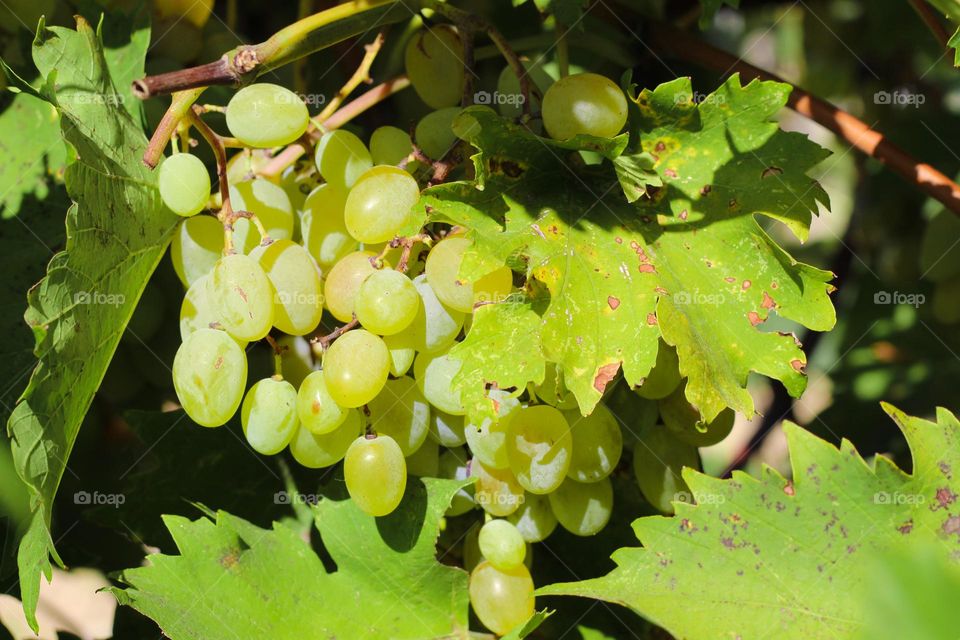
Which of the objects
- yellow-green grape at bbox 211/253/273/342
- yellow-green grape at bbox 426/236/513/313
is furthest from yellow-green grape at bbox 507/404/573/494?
yellow-green grape at bbox 211/253/273/342

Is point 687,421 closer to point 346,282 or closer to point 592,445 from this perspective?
point 592,445

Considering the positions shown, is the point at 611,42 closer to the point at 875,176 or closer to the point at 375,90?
the point at 375,90

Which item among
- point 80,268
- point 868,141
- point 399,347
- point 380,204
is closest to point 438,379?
point 399,347

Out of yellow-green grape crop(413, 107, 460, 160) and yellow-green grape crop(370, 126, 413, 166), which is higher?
yellow-green grape crop(413, 107, 460, 160)

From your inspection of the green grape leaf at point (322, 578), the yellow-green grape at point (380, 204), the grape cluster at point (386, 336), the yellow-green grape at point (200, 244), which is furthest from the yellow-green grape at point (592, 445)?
the yellow-green grape at point (200, 244)

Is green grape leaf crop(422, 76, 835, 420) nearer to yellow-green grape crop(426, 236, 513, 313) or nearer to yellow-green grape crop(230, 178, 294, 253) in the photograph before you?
yellow-green grape crop(426, 236, 513, 313)

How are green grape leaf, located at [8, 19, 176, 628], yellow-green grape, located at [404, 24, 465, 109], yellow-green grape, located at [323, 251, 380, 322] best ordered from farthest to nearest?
yellow-green grape, located at [404, 24, 465, 109] < yellow-green grape, located at [323, 251, 380, 322] < green grape leaf, located at [8, 19, 176, 628]
